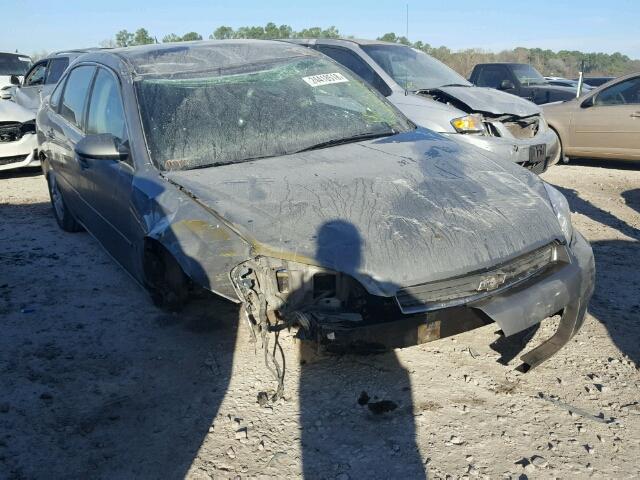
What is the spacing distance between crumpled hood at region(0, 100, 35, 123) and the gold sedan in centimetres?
773

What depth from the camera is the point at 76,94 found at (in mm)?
4859

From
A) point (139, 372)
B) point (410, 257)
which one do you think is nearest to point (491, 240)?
point (410, 257)

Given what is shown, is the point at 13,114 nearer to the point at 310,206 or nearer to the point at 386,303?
the point at 310,206

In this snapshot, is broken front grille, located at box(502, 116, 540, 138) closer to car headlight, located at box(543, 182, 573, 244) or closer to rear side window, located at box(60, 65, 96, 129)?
car headlight, located at box(543, 182, 573, 244)

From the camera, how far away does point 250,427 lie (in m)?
2.74

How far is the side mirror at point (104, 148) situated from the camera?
3555mm

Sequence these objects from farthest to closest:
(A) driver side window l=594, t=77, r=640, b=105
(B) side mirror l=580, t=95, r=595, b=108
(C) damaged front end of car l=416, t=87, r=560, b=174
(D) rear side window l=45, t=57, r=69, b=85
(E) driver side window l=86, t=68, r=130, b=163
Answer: (D) rear side window l=45, t=57, r=69, b=85, (B) side mirror l=580, t=95, r=595, b=108, (A) driver side window l=594, t=77, r=640, b=105, (C) damaged front end of car l=416, t=87, r=560, b=174, (E) driver side window l=86, t=68, r=130, b=163

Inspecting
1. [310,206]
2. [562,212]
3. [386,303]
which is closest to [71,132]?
[310,206]

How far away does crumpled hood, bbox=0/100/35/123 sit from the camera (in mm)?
8188

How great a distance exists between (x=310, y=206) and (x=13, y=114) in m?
7.07

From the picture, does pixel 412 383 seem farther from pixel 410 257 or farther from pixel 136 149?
pixel 136 149

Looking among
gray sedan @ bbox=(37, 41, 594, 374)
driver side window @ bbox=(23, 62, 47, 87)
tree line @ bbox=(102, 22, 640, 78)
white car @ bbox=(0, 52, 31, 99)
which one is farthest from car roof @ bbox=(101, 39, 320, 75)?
tree line @ bbox=(102, 22, 640, 78)

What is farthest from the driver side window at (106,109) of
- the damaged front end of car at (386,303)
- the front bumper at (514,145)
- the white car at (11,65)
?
the white car at (11,65)

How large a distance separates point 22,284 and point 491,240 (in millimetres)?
3525
